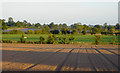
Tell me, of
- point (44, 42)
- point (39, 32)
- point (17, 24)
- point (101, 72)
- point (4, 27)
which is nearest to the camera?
point (101, 72)

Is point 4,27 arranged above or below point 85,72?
above

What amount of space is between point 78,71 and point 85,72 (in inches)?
15.3

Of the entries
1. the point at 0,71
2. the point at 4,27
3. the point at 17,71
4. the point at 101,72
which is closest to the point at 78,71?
the point at 101,72

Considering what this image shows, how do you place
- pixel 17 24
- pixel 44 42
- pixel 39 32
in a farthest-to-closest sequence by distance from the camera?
pixel 17 24 → pixel 39 32 → pixel 44 42

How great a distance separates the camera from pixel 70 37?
1892 inches

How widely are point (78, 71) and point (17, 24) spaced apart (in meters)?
134

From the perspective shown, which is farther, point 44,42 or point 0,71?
point 44,42

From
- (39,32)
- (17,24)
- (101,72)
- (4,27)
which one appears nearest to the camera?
(101,72)

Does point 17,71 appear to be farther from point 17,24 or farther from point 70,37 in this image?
point 17,24

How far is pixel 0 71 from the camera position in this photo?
10625mm

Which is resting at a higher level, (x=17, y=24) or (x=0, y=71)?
(x=17, y=24)

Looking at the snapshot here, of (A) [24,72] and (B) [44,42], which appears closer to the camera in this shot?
(A) [24,72]

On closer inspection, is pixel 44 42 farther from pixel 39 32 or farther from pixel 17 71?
pixel 39 32

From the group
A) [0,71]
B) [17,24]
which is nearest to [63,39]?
[0,71]
